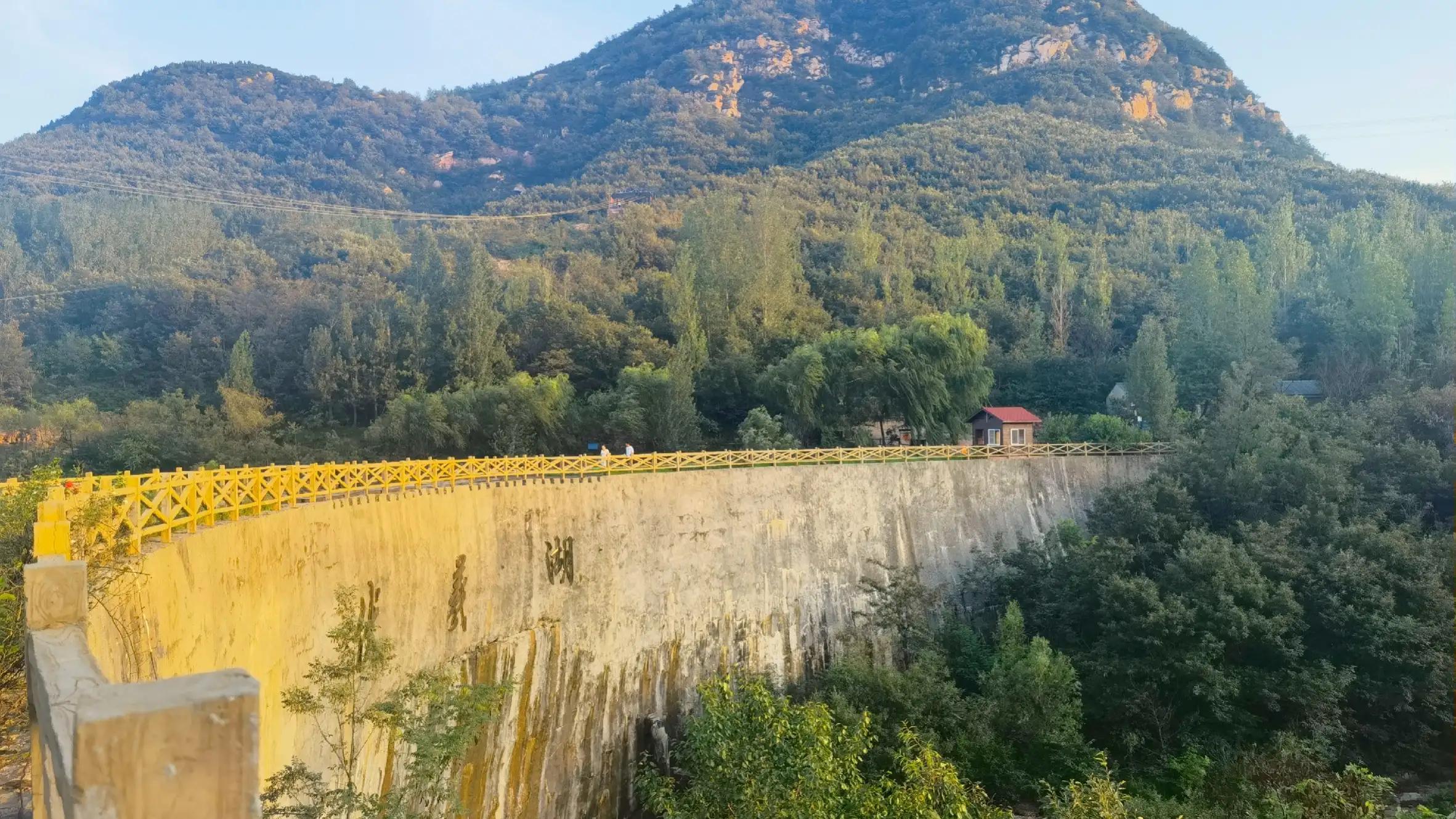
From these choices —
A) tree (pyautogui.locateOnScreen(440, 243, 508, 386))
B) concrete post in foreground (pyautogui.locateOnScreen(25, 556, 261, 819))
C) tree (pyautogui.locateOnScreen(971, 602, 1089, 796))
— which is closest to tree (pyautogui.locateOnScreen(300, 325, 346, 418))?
tree (pyautogui.locateOnScreen(440, 243, 508, 386))

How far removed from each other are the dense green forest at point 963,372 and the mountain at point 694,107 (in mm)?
1571

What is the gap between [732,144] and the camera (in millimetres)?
126625

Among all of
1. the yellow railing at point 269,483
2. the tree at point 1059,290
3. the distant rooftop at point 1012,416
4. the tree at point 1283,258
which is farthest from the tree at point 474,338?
the tree at point 1283,258

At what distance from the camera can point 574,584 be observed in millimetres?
19484

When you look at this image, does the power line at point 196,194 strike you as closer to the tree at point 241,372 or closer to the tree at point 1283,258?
the tree at point 241,372

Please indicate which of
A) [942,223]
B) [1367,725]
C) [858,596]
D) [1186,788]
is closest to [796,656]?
[858,596]

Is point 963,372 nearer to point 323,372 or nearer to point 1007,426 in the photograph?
point 1007,426

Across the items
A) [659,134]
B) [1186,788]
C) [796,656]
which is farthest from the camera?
[659,134]

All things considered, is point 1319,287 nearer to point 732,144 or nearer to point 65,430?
point 65,430

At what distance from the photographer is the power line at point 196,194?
3617 inches

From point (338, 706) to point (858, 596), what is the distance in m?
16.7

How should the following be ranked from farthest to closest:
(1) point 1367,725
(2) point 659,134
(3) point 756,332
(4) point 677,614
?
(2) point 659,134, (3) point 756,332, (4) point 677,614, (1) point 1367,725

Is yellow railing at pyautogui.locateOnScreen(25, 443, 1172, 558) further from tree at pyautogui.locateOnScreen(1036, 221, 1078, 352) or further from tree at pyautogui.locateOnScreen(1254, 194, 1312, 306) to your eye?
tree at pyautogui.locateOnScreen(1254, 194, 1312, 306)

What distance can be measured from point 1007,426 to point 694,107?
114345 millimetres
